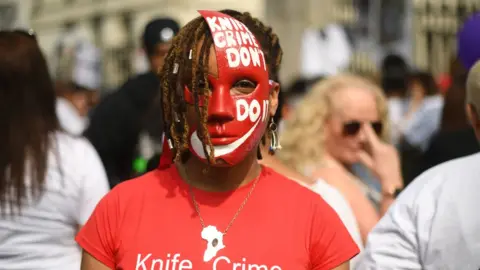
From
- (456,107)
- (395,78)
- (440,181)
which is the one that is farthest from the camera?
(395,78)

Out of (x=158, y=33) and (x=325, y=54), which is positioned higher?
(x=158, y=33)

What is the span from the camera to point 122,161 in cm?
595

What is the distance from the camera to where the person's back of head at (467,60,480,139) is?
9.36 ft

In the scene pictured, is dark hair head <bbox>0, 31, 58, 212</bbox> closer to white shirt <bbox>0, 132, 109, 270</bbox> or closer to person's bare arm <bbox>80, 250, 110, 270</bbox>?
white shirt <bbox>0, 132, 109, 270</bbox>

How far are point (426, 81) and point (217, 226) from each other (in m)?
8.03

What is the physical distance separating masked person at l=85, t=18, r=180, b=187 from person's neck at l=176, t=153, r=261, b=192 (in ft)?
9.75

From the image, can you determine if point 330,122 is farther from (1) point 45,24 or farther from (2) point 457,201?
(1) point 45,24

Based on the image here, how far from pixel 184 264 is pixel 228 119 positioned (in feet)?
1.35

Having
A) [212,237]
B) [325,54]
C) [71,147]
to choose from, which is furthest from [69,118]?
[212,237]

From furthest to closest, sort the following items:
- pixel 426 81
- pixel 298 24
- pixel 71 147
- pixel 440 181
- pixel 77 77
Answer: pixel 298 24 < pixel 77 77 < pixel 426 81 < pixel 71 147 < pixel 440 181

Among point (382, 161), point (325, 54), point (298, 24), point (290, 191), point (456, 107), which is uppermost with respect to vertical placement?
point (290, 191)

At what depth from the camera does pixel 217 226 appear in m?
2.72

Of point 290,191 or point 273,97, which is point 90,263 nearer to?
point 290,191

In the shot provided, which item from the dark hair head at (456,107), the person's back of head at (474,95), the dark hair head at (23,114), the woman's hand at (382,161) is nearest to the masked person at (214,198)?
the person's back of head at (474,95)
